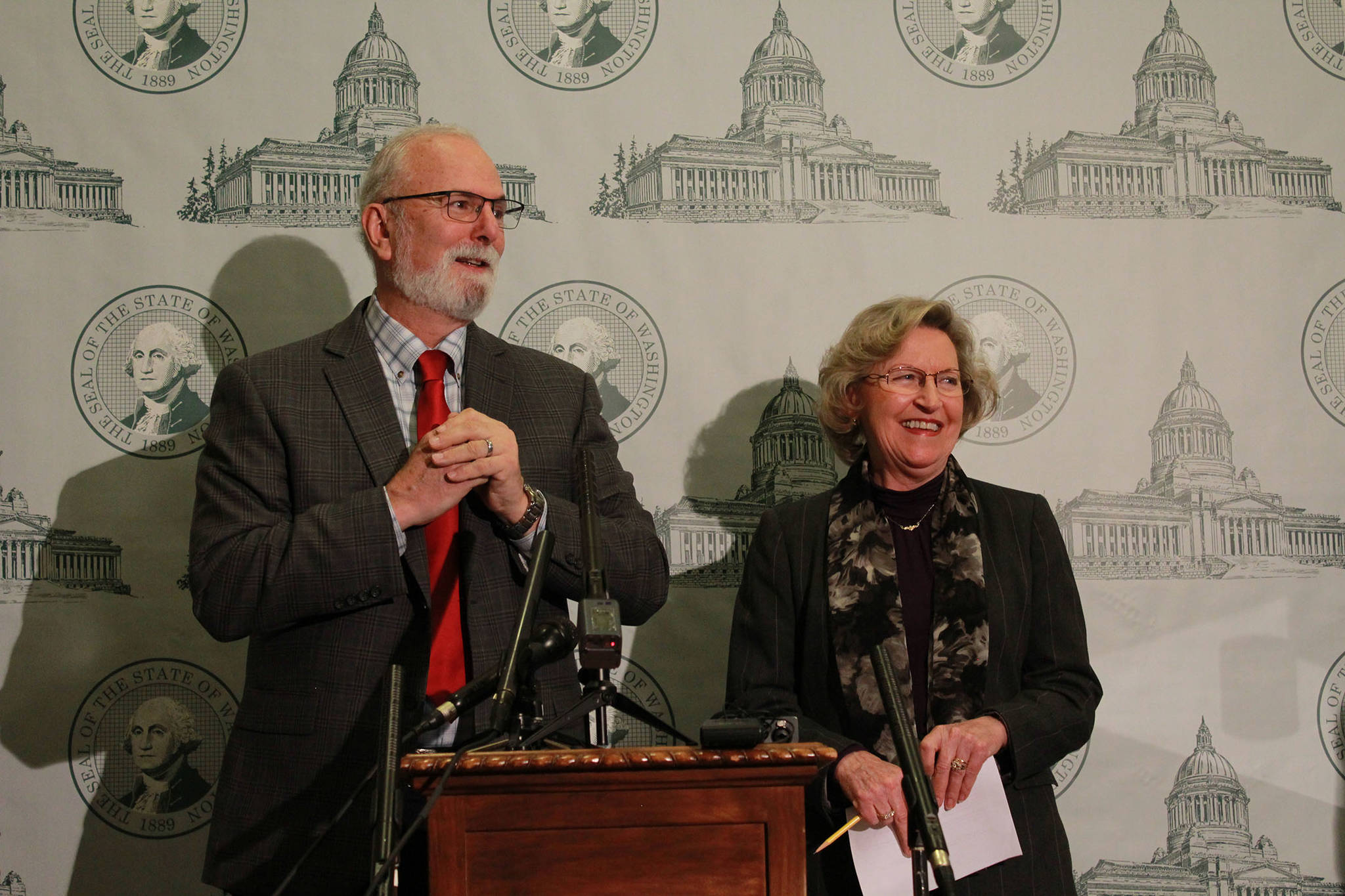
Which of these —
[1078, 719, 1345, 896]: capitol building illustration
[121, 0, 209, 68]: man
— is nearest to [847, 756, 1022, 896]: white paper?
[1078, 719, 1345, 896]: capitol building illustration

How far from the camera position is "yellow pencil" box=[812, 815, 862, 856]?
190cm

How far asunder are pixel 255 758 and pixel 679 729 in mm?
1048

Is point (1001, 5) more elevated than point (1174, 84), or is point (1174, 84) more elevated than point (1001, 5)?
point (1001, 5)

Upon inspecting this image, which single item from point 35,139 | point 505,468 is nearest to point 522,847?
point 505,468

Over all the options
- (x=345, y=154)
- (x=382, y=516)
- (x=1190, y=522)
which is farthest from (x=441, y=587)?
(x=1190, y=522)

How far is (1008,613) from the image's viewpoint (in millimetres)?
2186

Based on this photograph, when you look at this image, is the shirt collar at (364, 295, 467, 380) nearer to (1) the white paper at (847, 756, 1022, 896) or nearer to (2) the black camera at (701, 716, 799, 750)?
(2) the black camera at (701, 716, 799, 750)

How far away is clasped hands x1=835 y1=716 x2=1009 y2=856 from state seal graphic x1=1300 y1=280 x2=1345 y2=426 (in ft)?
4.58

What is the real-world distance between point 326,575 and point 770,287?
4.34 ft

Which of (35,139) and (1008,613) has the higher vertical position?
(35,139)

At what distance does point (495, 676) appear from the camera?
1430 mm

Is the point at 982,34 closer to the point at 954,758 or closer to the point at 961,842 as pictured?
the point at 954,758

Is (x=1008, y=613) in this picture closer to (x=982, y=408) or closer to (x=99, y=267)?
(x=982, y=408)

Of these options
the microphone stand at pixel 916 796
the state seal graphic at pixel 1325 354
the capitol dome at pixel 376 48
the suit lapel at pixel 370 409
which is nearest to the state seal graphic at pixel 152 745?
the suit lapel at pixel 370 409
